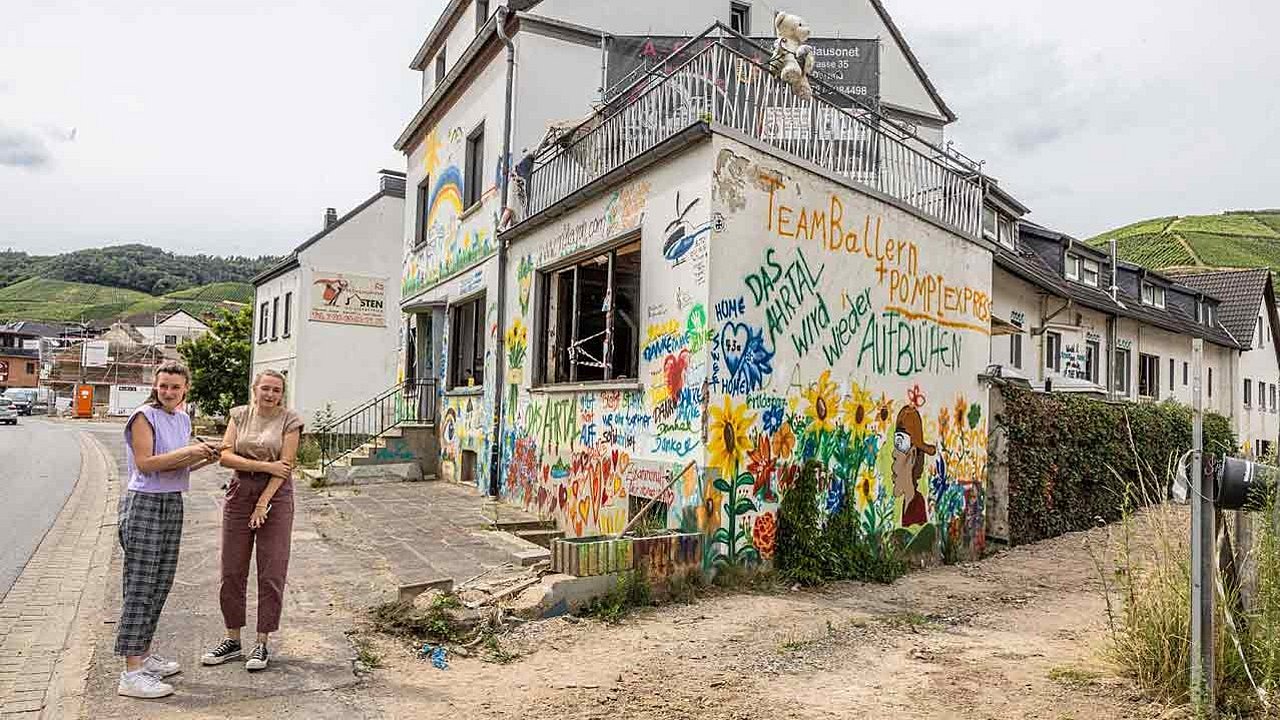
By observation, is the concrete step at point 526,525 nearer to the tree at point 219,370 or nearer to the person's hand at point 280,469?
the person's hand at point 280,469

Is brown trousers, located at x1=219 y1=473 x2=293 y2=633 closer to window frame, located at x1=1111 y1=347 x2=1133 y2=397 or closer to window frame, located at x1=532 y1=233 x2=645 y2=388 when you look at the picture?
window frame, located at x1=532 y1=233 x2=645 y2=388

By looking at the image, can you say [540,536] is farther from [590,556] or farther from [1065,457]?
[1065,457]

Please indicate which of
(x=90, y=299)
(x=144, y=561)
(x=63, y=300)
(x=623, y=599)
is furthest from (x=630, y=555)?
(x=63, y=300)

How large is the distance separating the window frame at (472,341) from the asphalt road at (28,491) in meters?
5.98

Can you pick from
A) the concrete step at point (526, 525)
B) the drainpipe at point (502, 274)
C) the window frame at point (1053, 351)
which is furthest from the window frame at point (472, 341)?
the window frame at point (1053, 351)

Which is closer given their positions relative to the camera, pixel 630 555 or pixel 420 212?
pixel 630 555

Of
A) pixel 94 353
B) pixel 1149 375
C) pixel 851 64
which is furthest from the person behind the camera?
pixel 94 353

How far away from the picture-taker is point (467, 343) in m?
14.4

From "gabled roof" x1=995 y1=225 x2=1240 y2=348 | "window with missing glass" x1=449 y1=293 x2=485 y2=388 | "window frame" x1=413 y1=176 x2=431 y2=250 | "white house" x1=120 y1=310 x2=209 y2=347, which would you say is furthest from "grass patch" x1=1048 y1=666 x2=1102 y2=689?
"white house" x1=120 y1=310 x2=209 y2=347

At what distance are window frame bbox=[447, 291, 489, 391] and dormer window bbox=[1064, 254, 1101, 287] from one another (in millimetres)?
15946

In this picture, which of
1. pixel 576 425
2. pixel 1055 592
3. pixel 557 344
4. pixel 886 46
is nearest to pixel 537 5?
pixel 557 344

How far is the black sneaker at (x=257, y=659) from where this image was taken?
5004 mm

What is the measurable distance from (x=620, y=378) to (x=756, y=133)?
113 inches

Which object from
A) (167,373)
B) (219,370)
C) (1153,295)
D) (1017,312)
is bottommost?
(167,373)
